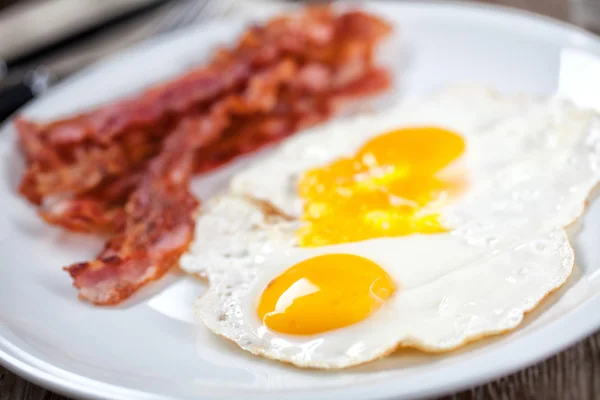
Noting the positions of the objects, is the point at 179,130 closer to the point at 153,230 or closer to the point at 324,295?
the point at 153,230

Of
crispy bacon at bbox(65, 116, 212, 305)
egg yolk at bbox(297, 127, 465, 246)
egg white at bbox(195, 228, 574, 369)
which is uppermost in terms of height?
egg white at bbox(195, 228, 574, 369)

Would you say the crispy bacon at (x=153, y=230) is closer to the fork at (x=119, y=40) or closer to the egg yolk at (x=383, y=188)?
the egg yolk at (x=383, y=188)

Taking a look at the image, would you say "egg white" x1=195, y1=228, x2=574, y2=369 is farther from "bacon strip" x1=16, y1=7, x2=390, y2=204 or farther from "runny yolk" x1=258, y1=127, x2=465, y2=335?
"bacon strip" x1=16, y1=7, x2=390, y2=204

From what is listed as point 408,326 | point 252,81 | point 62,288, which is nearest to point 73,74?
point 252,81

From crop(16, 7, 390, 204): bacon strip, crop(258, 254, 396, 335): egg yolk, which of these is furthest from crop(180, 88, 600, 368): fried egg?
crop(16, 7, 390, 204): bacon strip

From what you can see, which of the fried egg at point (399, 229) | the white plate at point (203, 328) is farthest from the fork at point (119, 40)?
the fried egg at point (399, 229)

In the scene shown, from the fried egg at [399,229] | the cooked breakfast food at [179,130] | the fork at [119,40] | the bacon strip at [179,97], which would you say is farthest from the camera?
the fork at [119,40]

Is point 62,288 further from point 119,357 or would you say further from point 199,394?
point 199,394
